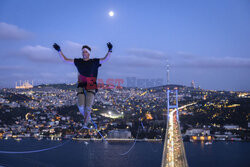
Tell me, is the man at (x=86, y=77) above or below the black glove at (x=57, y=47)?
below

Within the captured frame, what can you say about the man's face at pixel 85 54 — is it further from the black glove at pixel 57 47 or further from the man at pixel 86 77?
the black glove at pixel 57 47

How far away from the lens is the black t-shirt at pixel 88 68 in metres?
2.53

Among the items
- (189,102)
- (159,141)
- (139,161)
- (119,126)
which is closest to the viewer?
(139,161)

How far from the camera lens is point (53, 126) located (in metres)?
46.0

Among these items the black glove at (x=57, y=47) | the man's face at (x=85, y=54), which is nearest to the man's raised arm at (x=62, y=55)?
the black glove at (x=57, y=47)

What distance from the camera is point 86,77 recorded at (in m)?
2.54

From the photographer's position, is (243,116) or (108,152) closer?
(108,152)

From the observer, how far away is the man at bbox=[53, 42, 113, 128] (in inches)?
97.8

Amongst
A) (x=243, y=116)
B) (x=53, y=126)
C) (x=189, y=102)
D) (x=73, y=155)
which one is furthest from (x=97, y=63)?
(x=189, y=102)

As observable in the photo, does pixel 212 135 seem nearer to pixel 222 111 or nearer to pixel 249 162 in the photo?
pixel 222 111

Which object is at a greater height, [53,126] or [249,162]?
[53,126]

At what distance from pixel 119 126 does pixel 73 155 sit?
17238 millimetres

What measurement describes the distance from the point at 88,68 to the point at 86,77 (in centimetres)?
8

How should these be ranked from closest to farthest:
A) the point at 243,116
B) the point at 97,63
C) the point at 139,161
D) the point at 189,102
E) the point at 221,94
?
the point at 97,63 → the point at 139,161 → the point at 243,116 → the point at 189,102 → the point at 221,94
